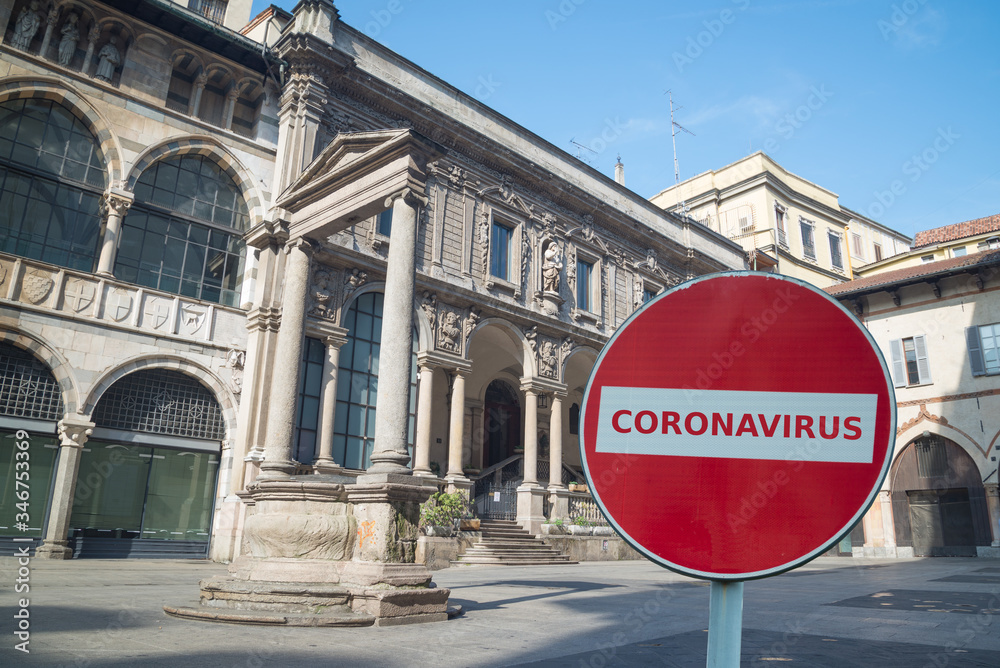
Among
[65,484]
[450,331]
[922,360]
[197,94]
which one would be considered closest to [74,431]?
[65,484]

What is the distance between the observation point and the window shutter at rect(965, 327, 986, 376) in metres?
24.3

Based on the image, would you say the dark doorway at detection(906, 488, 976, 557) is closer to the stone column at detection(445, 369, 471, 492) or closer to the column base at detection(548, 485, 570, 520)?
the column base at detection(548, 485, 570, 520)

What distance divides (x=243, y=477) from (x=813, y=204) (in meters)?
34.7

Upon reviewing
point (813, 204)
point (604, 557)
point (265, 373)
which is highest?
point (813, 204)

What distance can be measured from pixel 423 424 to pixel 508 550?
3927mm

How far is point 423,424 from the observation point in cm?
1789

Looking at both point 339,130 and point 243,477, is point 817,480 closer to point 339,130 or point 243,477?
point 243,477

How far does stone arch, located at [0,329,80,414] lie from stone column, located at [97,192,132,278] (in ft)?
6.41

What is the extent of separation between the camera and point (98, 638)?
537 centimetres

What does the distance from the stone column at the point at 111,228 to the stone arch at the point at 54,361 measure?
1.95m

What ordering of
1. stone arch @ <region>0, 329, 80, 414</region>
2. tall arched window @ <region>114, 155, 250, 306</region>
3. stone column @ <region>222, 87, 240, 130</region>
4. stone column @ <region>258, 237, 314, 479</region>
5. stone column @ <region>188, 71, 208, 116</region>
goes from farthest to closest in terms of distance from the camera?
stone column @ <region>222, 87, 240, 130</region>
stone column @ <region>188, 71, 208, 116</region>
tall arched window @ <region>114, 155, 250, 306</region>
stone arch @ <region>0, 329, 80, 414</region>
stone column @ <region>258, 237, 314, 479</region>

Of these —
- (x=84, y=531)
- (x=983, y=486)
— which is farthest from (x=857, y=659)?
(x=983, y=486)

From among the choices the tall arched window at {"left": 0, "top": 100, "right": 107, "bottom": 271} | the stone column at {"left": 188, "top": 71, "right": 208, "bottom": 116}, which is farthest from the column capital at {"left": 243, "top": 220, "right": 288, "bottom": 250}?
the stone column at {"left": 188, "top": 71, "right": 208, "bottom": 116}

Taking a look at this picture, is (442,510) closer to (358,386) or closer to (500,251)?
(358,386)
